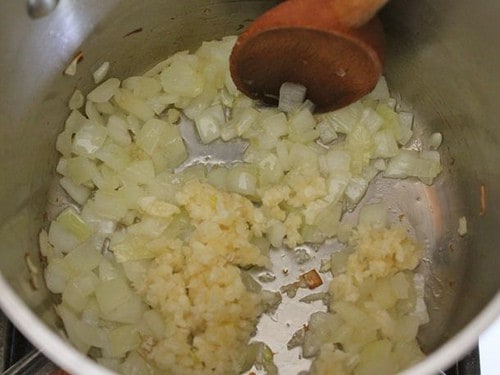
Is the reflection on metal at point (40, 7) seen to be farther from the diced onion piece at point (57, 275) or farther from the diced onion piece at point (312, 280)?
the diced onion piece at point (312, 280)

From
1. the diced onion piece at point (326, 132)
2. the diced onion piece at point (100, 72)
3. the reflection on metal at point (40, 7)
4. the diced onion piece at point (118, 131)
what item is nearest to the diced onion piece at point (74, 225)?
the diced onion piece at point (118, 131)

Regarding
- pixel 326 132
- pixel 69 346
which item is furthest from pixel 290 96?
pixel 69 346

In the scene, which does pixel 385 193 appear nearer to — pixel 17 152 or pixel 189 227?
pixel 189 227

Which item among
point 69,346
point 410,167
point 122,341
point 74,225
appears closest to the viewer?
point 69,346

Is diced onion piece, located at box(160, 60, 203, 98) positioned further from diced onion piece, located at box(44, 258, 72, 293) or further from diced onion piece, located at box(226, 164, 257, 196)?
diced onion piece, located at box(44, 258, 72, 293)

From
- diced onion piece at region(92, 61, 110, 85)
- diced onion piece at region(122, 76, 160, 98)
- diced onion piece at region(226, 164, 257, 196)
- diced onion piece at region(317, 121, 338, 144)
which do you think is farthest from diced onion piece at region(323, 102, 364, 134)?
diced onion piece at region(92, 61, 110, 85)

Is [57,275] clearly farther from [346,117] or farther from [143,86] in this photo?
[346,117]

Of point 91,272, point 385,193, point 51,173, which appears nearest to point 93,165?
point 51,173
